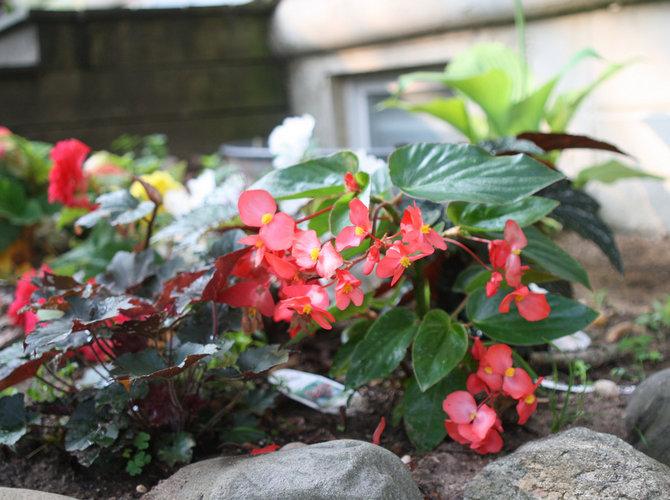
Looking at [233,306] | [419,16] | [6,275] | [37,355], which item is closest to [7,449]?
[37,355]

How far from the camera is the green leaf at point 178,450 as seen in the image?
1119 mm

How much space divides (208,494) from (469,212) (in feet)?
1.87

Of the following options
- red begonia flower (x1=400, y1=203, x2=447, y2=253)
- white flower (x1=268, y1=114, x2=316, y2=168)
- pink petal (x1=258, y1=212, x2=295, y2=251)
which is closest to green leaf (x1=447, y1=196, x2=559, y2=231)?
red begonia flower (x1=400, y1=203, x2=447, y2=253)

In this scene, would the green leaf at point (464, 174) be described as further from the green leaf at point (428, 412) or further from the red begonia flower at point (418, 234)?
the green leaf at point (428, 412)

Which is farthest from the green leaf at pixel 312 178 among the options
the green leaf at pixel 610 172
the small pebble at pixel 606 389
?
the green leaf at pixel 610 172

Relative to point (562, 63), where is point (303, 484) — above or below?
below

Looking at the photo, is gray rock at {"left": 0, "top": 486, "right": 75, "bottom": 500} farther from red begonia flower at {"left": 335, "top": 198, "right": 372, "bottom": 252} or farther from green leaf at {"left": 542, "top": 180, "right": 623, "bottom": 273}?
green leaf at {"left": 542, "top": 180, "right": 623, "bottom": 273}

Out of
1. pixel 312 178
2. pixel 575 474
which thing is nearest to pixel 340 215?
pixel 312 178

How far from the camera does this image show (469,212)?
1.22 metres

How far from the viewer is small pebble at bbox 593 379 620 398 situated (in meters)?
1.36

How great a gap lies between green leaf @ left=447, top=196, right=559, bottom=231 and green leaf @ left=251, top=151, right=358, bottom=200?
17 centimetres

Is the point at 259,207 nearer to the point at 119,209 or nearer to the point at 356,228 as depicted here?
the point at 356,228

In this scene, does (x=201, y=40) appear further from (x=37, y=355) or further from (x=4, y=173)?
(x=37, y=355)

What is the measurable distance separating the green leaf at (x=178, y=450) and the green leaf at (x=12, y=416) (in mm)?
196
